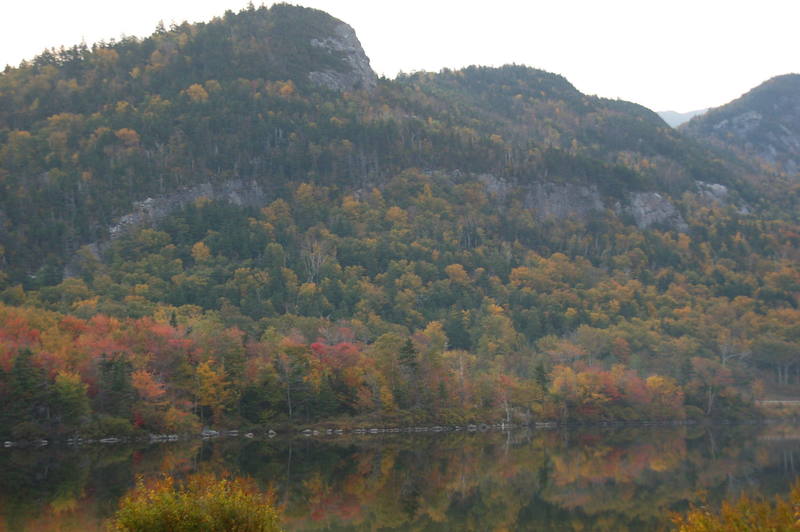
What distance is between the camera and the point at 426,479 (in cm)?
5291

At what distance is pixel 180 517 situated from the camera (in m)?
19.9

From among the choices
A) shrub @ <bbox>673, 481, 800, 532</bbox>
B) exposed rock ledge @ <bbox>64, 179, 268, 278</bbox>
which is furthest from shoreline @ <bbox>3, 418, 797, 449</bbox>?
exposed rock ledge @ <bbox>64, 179, 268, 278</bbox>

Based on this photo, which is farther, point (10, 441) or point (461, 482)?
point (10, 441)

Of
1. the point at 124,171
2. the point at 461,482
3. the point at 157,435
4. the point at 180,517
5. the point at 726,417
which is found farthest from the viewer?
the point at 124,171

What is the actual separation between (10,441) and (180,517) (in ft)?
189

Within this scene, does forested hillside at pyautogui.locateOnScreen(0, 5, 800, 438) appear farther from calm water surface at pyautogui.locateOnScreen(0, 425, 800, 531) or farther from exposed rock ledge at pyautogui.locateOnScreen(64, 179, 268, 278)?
calm water surface at pyautogui.locateOnScreen(0, 425, 800, 531)

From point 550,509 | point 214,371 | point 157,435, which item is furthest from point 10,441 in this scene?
point 550,509

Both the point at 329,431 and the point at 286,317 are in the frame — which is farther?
the point at 286,317

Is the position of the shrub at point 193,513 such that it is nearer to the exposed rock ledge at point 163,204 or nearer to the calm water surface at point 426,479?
the calm water surface at point 426,479

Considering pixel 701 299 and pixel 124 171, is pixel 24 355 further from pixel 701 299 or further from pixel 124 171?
pixel 701 299

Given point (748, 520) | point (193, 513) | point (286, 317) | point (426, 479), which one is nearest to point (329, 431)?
point (426, 479)

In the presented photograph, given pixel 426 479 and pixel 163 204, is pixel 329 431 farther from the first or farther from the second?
pixel 163 204

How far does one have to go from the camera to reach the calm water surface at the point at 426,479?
130 ft

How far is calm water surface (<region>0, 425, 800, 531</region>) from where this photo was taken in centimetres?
3962
